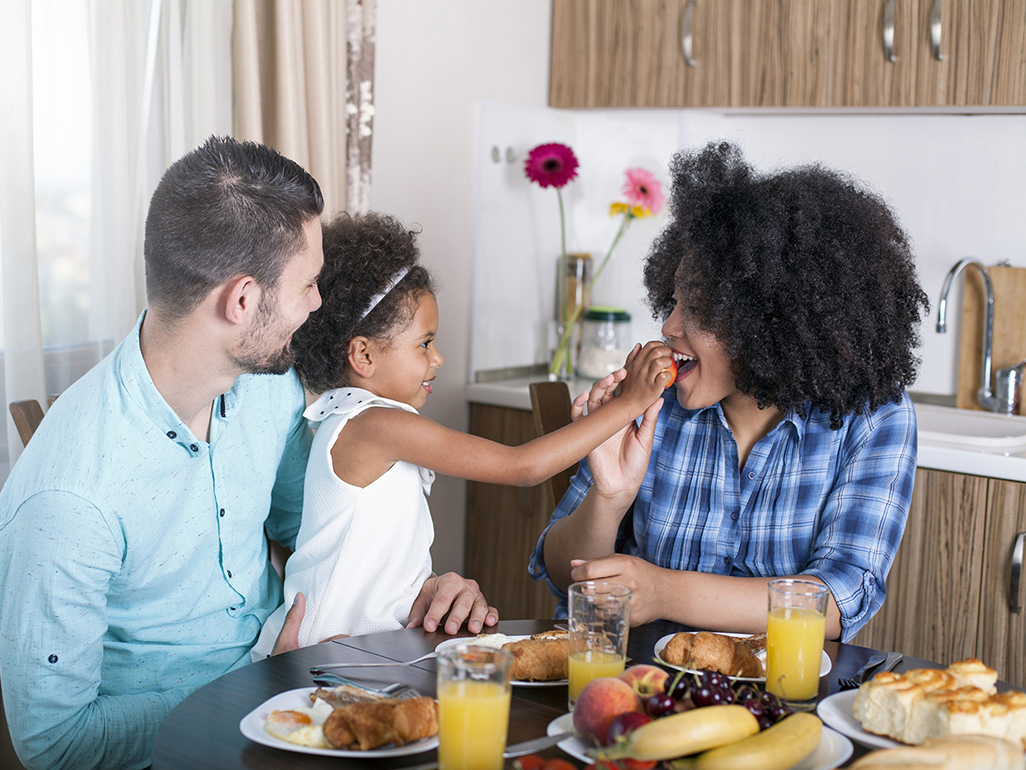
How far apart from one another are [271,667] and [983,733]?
30.2 inches

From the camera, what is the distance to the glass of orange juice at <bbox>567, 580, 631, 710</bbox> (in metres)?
1.05

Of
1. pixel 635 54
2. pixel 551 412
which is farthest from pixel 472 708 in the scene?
pixel 635 54

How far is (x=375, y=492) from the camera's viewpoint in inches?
62.4

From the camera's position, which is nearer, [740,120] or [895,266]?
[895,266]

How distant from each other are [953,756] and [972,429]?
6.77ft

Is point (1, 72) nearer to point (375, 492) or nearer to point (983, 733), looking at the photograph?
point (375, 492)

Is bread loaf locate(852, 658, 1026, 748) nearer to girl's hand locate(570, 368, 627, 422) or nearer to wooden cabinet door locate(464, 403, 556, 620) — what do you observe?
girl's hand locate(570, 368, 627, 422)

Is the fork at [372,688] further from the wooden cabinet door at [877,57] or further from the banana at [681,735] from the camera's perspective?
the wooden cabinet door at [877,57]

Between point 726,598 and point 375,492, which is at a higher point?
point 375,492

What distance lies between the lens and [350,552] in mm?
1539

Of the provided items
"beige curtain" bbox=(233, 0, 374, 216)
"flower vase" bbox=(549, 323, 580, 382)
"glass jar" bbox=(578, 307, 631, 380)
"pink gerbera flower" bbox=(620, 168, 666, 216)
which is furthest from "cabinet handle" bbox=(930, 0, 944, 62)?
"beige curtain" bbox=(233, 0, 374, 216)

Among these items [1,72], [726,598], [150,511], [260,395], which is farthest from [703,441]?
[1,72]

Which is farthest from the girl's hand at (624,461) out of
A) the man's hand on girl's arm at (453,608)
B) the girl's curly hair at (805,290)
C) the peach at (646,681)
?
the peach at (646,681)

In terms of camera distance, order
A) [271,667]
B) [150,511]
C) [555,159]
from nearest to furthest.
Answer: [271,667] < [150,511] < [555,159]
